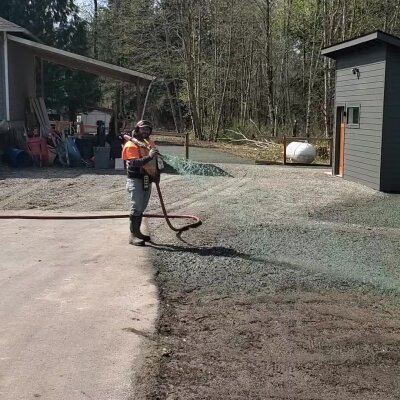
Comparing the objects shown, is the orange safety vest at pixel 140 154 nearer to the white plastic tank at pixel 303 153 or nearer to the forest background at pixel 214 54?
the white plastic tank at pixel 303 153

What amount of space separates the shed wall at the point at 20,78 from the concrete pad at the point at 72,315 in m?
11.2

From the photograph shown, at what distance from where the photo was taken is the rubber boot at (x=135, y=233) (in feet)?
24.7

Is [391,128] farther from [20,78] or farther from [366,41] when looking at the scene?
[20,78]

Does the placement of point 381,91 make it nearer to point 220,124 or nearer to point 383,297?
point 383,297

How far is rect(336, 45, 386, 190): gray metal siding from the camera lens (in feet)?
46.6

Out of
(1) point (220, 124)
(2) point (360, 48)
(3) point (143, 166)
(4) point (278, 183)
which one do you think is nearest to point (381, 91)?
(2) point (360, 48)

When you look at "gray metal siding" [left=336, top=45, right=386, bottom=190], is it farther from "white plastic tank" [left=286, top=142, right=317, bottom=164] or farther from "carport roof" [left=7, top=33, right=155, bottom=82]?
"carport roof" [left=7, top=33, right=155, bottom=82]

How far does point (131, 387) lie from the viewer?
3.63m

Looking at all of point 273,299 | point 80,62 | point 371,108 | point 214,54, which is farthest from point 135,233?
point 214,54

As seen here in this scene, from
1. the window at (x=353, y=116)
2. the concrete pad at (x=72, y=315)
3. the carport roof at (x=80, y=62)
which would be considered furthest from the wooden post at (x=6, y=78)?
the concrete pad at (x=72, y=315)

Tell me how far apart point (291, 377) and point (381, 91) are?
11436 mm

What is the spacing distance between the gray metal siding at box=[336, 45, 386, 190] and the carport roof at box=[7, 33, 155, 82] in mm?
5715

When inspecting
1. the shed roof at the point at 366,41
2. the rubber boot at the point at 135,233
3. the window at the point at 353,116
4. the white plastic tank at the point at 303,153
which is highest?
the shed roof at the point at 366,41

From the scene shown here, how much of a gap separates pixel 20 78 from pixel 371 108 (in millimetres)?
11389
